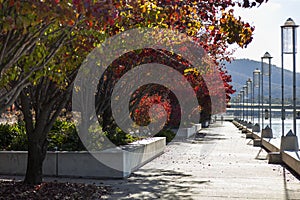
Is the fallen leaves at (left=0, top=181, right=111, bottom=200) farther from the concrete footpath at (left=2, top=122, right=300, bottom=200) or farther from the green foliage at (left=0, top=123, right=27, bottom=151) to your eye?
the green foliage at (left=0, top=123, right=27, bottom=151)

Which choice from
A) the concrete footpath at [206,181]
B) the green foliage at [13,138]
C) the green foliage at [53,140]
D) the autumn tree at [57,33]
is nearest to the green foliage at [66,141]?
the green foliage at [53,140]

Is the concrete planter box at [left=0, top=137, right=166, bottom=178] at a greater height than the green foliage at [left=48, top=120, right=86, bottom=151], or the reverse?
the green foliage at [left=48, top=120, right=86, bottom=151]

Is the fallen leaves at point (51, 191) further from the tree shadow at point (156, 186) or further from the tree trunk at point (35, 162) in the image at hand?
the tree shadow at point (156, 186)

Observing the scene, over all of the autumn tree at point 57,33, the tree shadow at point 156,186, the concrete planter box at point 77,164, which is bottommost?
the tree shadow at point 156,186

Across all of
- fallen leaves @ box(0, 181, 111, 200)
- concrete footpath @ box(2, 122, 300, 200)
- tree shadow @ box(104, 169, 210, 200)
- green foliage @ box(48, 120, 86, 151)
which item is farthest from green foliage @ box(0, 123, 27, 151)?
tree shadow @ box(104, 169, 210, 200)

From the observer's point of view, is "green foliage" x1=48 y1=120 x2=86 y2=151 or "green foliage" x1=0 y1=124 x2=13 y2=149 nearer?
"green foliage" x1=48 y1=120 x2=86 y2=151

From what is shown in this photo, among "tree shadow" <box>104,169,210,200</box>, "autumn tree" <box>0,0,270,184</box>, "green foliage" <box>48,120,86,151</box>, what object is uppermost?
"autumn tree" <box>0,0,270,184</box>

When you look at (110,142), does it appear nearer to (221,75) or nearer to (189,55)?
(189,55)

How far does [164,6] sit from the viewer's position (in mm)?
9859

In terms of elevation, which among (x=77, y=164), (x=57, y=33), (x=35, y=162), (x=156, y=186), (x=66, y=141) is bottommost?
(x=156, y=186)

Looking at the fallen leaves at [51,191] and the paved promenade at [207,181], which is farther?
the paved promenade at [207,181]

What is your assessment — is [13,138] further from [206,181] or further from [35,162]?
[206,181]

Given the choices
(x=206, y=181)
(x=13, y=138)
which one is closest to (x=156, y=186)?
(x=206, y=181)

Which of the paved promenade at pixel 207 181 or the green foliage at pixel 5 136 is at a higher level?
the green foliage at pixel 5 136
